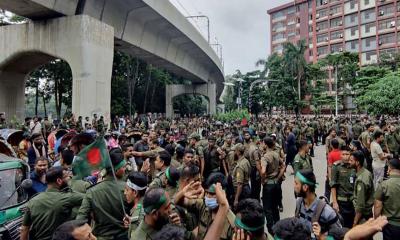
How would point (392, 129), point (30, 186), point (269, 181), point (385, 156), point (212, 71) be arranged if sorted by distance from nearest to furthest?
point (30, 186), point (269, 181), point (385, 156), point (392, 129), point (212, 71)

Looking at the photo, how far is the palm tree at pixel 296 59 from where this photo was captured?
4806cm

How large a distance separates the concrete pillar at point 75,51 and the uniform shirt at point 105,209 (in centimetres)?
1058

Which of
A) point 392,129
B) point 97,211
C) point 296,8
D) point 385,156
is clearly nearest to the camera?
point 97,211

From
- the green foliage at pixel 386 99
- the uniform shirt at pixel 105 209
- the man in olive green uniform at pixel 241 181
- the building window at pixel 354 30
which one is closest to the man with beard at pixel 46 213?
the uniform shirt at pixel 105 209

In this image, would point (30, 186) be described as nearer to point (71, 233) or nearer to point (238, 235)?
point (71, 233)

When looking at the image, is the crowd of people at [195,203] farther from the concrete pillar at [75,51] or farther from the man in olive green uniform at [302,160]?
the concrete pillar at [75,51]

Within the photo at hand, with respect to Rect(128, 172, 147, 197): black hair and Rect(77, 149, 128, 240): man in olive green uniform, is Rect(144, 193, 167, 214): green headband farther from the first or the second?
Rect(77, 149, 128, 240): man in olive green uniform

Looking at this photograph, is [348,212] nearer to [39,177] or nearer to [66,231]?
[66,231]

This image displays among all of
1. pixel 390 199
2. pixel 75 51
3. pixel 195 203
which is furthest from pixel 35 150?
pixel 75 51

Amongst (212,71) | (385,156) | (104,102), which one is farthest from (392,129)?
(212,71)

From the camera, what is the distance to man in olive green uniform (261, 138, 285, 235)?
21.0 feet

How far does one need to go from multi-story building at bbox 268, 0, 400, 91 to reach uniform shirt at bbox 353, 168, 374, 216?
5646 cm

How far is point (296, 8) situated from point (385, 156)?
71.5 m

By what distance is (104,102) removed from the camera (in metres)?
14.7
